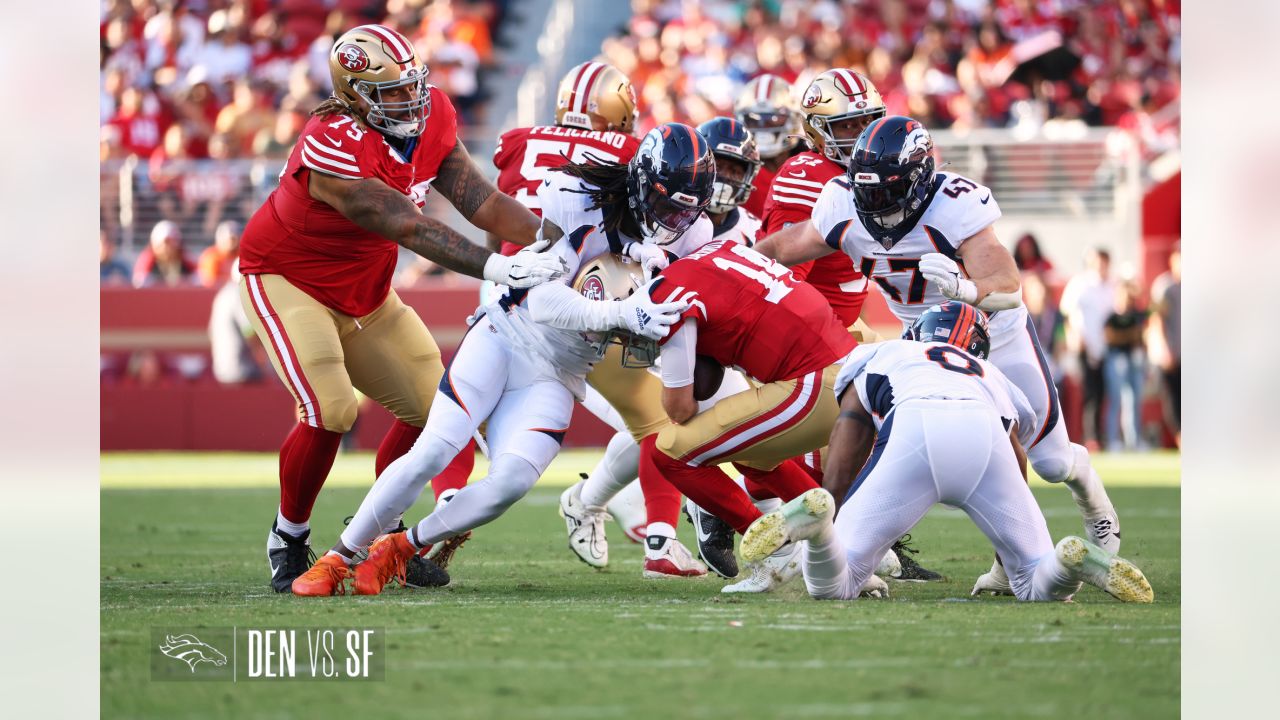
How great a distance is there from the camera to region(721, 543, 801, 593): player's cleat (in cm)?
505

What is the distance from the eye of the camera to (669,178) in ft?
16.7

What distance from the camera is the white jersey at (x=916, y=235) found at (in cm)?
545

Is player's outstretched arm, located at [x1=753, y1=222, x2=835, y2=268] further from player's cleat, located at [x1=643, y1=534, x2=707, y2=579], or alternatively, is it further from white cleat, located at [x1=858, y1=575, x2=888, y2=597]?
white cleat, located at [x1=858, y1=575, x2=888, y2=597]

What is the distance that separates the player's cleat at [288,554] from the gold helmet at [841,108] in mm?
2600

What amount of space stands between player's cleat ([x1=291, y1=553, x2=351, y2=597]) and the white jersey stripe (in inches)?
20.9

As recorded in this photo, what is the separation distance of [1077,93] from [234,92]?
895 centimetres

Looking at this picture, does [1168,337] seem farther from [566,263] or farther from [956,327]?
[566,263]

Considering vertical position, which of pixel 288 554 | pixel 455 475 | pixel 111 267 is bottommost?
pixel 288 554

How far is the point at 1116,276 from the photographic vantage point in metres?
14.0

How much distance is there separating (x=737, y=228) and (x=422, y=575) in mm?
1988

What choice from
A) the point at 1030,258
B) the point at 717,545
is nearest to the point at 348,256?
the point at 717,545

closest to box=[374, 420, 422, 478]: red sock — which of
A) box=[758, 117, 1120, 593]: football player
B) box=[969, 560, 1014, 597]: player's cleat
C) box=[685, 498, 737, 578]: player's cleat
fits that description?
box=[685, 498, 737, 578]: player's cleat
